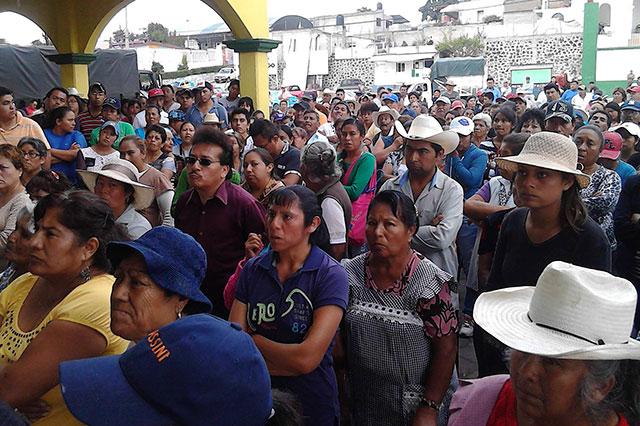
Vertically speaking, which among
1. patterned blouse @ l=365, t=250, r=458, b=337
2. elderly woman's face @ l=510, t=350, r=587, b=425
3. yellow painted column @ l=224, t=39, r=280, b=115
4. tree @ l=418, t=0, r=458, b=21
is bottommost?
patterned blouse @ l=365, t=250, r=458, b=337

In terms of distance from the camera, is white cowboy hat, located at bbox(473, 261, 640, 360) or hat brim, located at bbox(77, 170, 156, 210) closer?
white cowboy hat, located at bbox(473, 261, 640, 360)

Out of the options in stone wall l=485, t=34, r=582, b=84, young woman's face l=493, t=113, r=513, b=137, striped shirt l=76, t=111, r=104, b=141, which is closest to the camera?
young woman's face l=493, t=113, r=513, b=137

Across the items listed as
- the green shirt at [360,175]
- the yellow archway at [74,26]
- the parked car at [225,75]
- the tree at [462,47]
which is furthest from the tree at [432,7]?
the green shirt at [360,175]

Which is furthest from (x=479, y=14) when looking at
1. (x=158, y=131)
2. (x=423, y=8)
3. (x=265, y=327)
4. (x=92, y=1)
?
(x=265, y=327)

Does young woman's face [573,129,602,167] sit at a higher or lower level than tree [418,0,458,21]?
lower

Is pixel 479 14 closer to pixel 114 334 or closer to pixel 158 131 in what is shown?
pixel 158 131

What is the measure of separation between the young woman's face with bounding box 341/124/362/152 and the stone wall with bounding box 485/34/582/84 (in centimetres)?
3191

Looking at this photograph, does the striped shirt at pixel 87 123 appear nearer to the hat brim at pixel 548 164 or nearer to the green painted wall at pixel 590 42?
the hat brim at pixel 548 164

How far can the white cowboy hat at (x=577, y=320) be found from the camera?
1536 millimetres

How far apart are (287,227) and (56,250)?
3.06 ft

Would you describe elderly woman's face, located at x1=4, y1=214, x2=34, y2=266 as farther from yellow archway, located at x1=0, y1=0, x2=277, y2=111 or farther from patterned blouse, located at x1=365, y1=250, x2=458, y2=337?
yellow archway, located at x1=0, y1=0, x2=277, y2=111

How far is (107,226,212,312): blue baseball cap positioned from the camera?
6.12 feet

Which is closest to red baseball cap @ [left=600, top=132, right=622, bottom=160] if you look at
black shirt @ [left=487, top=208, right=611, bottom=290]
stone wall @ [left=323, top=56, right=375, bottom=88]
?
black shirt @ [left=487, top=208, right=611, bottom=290]

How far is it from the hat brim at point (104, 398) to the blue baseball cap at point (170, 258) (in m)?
0.52
